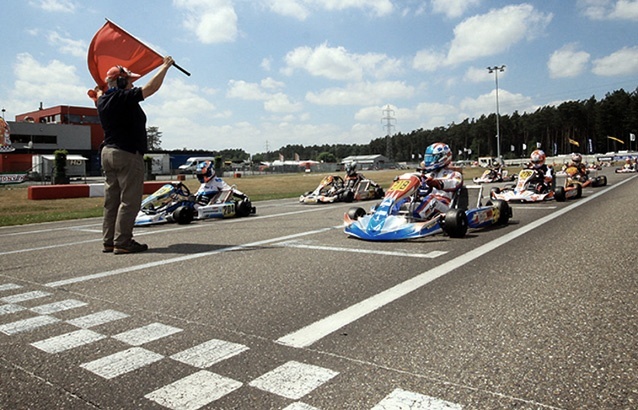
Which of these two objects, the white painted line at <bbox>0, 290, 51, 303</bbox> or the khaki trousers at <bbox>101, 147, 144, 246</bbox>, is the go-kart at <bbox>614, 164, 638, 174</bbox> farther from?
the white painted line at <bbox>0, 290, 51, 303</bbox>

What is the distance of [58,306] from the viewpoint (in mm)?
3750

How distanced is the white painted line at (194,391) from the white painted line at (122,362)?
13.5 inches

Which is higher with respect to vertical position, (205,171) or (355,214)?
(205,171)

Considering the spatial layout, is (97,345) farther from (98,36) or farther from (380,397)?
(98,36)

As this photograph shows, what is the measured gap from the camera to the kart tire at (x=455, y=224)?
7.09m

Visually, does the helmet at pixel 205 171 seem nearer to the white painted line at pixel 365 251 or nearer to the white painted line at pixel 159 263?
the white painted line at pixel 159 263

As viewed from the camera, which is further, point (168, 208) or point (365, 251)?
point (168, 208)

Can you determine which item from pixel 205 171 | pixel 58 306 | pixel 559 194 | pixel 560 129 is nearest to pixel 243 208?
pixel 205 171

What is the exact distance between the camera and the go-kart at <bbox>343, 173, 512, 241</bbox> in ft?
22.9

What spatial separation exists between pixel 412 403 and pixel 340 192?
49.9 feet

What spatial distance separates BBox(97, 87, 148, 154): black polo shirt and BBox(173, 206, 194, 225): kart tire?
3901 mm

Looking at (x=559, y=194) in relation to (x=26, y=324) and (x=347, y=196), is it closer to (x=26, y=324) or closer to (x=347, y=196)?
(x=347, y=196)

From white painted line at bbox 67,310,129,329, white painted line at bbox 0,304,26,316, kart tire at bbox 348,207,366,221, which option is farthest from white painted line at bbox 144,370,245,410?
kart tire at bbox 348,207,366,221

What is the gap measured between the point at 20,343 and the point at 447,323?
2.77 meters
